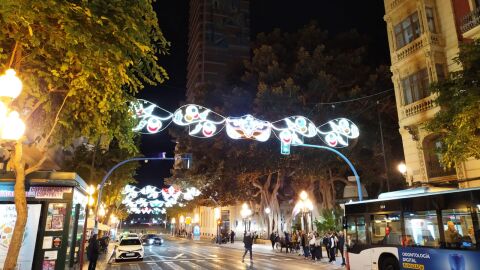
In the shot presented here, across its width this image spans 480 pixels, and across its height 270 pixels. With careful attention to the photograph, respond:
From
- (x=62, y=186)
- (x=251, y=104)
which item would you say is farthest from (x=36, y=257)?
(x=251, y=104)

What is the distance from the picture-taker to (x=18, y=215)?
732 cm

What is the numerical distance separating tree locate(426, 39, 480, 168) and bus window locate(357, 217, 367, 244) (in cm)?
417

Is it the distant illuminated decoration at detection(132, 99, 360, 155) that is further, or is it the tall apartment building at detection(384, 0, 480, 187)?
the tall apartment building at detection(384, 0, 480, 187)

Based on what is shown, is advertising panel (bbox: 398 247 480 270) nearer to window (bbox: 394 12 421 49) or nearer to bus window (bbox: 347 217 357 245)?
bus window (bbox: 347 217 357 245)

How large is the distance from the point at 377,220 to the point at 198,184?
27.6 m

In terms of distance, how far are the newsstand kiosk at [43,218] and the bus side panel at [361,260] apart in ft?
35.9

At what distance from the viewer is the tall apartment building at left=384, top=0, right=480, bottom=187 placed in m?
21.3

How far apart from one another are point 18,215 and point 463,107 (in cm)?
1398

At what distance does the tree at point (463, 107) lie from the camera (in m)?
13.2

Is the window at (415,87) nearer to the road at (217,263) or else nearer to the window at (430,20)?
the window at (430,20)

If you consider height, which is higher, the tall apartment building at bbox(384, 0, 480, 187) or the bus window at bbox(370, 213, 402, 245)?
the tall apartment building at bbox(384, 0, 480, 187)

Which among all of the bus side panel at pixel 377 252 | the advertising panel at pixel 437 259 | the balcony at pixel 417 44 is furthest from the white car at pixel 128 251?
the balcony at pixel 417 44

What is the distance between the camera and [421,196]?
12750 millimetres

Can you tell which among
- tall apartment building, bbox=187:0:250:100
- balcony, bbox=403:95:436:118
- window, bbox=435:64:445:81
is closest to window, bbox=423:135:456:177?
balcony, bbox=403:95:436:118
